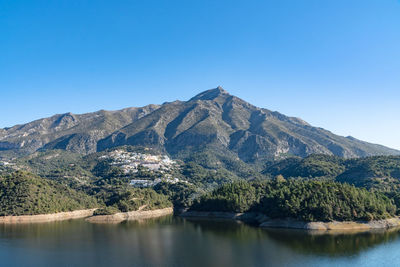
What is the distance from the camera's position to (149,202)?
142 m

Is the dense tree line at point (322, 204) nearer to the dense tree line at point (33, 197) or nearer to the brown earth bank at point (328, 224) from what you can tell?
the brown earth bank at point (328, 224)

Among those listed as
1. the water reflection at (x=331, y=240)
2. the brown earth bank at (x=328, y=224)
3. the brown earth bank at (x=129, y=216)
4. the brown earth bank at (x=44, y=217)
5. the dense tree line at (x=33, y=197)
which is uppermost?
the dense tree line at (x=33, y=197)

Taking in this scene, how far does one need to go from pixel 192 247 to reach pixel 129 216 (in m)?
63.6

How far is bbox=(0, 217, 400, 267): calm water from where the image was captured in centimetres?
→ 6116

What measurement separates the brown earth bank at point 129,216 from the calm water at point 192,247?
23.2m

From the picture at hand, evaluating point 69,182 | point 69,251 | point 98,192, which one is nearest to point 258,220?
point 69,251

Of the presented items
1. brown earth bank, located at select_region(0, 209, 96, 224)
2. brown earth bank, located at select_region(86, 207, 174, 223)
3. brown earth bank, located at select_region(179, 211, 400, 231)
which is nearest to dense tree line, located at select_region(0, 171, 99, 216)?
brown earth bank, located at select_region(0, 209, 96, 224)

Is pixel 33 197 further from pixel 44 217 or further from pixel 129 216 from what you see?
pixel 129 216

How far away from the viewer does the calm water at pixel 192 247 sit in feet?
201

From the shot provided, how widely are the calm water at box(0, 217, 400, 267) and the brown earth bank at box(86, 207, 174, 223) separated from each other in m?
23.2

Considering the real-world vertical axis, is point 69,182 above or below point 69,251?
above

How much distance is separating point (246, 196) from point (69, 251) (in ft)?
237

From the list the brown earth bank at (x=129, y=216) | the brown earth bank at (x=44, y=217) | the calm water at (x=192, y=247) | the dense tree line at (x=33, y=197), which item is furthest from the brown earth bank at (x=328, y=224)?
the dense tree line at (x=33, y=197)

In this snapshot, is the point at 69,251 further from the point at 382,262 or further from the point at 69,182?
the point at 69,182
